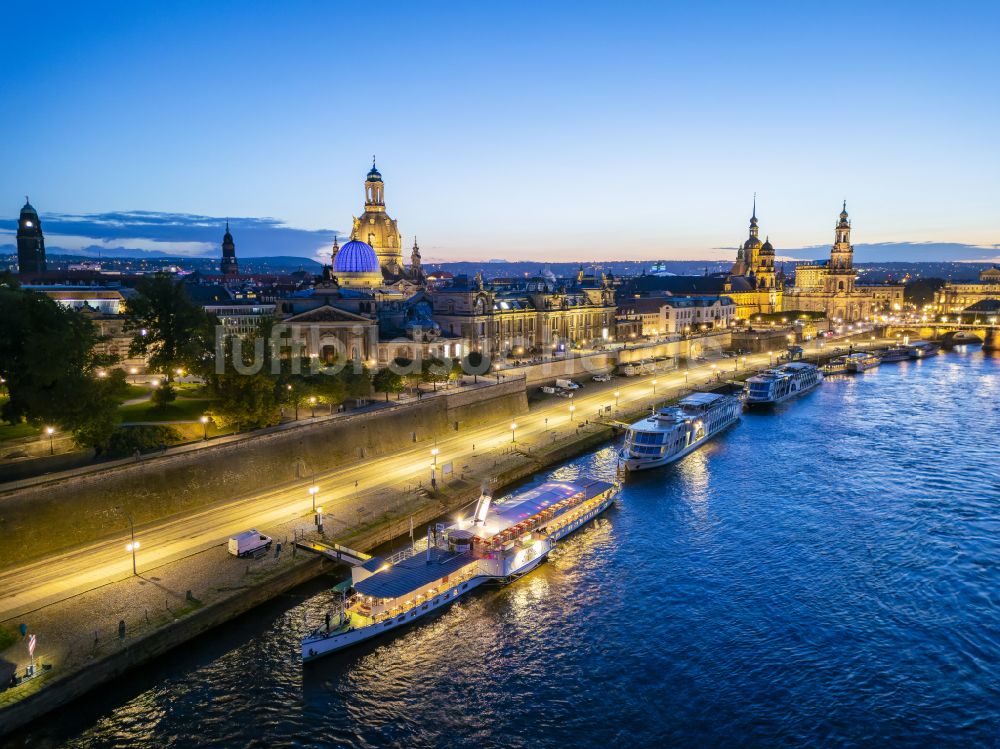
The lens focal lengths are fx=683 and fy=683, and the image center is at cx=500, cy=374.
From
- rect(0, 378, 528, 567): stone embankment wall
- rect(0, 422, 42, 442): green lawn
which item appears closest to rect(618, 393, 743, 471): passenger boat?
rect(0, 378, 528, 567): stone embankment wall

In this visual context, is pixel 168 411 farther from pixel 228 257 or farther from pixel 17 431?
pixel 228 257

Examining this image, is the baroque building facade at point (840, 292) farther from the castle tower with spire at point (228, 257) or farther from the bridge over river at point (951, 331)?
the castle tower with spire at point (228, 257)

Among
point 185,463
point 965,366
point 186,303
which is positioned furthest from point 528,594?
point 965,366

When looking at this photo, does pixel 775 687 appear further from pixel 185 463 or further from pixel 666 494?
pixel 185 463

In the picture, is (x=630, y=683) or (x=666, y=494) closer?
(x=630, y=683)

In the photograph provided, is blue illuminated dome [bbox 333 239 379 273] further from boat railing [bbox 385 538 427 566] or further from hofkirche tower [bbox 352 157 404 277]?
boat railing [bbox 385 538 427 566]

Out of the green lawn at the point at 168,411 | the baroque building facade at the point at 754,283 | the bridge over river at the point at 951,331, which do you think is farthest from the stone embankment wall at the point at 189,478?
the bridge over river at the point at 951,331
